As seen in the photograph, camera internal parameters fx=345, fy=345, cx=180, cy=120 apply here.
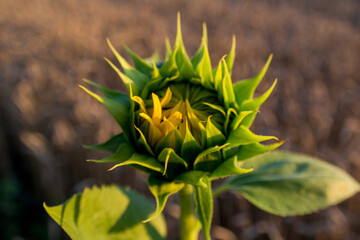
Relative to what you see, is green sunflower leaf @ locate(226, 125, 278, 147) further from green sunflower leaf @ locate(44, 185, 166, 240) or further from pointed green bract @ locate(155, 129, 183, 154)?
green sunflower leaf @ locate(44, 185, 166, 240)

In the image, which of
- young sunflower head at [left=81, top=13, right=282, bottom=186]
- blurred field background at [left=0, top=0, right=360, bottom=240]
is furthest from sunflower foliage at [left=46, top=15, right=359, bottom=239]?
blurred field background at [left=0, top=0, right=360, bottom=240]

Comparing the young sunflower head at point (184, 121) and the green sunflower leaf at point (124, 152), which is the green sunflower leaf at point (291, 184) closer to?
the young sunflower head at point (184, 121)

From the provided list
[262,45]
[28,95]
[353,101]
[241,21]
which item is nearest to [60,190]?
[28,95]

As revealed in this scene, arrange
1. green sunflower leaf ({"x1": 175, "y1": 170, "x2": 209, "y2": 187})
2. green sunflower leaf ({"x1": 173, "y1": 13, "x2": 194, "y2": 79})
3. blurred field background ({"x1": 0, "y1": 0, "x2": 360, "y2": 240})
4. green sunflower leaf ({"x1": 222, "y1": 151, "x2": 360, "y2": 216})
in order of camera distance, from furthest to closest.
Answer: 1. blurred field background ({"x1": 0, "y1": 0, "x2": 360, "y2": 240})
2. green sunflower leaf ({"x1": 222, "y1": 151, "x2": 360, "y2": 216})
3. green sunflower leaf ({"x1": 173, "y1": 13, "x2": 194, "y2": 79})
4. green sunflower leaf ({"x1": 175, "y1": 170, "x2": 209, "y2": 187})

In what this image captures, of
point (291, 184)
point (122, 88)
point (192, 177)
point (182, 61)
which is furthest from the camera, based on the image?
point (122, 88)

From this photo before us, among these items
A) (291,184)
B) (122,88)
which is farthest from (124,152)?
(122,88)

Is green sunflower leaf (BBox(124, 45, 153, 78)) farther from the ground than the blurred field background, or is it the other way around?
green sunflower leaf (BBox(124, 45, 153, 78))

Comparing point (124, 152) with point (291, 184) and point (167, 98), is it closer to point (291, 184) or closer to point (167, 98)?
point (167, 98)
